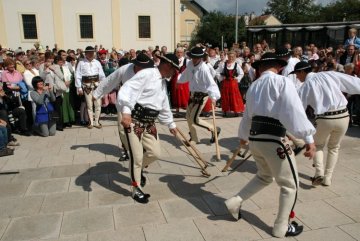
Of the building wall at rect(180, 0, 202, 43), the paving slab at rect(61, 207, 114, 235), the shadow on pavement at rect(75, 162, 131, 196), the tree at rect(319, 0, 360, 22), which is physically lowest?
the shadow on pavement at rect(75, 162, 131, 196)

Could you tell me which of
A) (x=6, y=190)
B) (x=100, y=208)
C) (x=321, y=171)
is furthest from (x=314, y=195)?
(x=6, y=190)

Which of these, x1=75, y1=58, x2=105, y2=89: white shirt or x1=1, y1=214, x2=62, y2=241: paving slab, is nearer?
x1=1, y1=214, x2=62, y2=241: paving slab

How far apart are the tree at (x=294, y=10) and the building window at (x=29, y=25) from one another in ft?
207

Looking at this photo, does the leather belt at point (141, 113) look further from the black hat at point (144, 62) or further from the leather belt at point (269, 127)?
the leather belt at point (269, 127)

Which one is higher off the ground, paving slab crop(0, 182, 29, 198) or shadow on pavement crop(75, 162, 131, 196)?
shadow on pavement crop(75, 162, 131, 196)

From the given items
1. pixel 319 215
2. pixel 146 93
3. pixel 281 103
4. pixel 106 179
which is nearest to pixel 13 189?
pixel 106 179

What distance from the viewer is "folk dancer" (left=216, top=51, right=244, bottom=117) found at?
9.27m

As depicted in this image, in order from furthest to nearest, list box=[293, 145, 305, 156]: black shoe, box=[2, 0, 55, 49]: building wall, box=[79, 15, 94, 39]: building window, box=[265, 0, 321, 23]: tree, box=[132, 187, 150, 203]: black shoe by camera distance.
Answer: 1. box=[265, 0, 321, 23]: tree
2. box=[79, 15, 94, 39]: building window
3. box=[2, 0, 55, 49]: building wall
4. box=[293, 145, 305, 156]: black shoe
5. box=[132, 187, 150, 203]: black shoe

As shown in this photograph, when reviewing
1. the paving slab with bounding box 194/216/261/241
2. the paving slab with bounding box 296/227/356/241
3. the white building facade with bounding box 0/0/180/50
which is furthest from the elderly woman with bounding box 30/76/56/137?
the white building facade with bounding box 0/0/180/50

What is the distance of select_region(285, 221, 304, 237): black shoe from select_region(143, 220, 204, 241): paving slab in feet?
2.91

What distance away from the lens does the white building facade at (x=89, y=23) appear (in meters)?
26.8

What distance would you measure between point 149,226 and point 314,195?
221 cm

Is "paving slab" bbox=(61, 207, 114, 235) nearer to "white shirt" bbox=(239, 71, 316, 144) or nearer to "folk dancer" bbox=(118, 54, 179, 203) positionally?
"folk dancer" bbox=(118, 54, 179, 203)

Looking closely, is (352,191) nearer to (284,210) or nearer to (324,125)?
(324,125)
